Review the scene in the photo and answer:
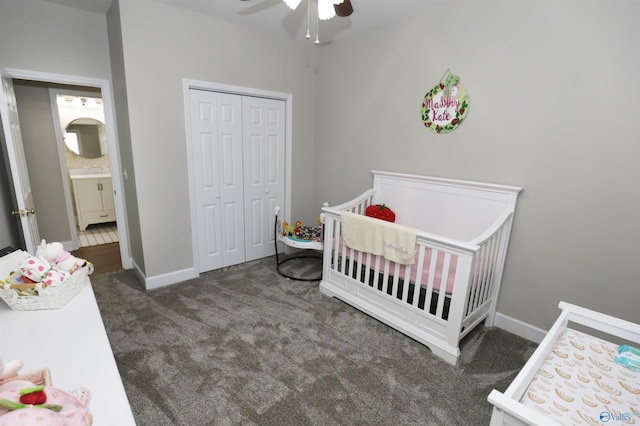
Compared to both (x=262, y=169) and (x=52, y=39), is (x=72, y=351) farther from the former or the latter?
(x=52, y=39)

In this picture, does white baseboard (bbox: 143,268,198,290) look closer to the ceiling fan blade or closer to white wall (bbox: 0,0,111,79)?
white wall (bbox: 0,0,111,79)

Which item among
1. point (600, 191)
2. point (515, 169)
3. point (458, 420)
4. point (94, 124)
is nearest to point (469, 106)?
point (515, 169)

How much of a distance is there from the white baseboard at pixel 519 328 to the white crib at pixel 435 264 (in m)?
0.07

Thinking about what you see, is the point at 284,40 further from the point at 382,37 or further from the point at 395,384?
the point at 395,384

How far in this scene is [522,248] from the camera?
222 cm

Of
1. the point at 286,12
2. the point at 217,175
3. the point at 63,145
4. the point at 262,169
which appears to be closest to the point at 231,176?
the point at 217,175

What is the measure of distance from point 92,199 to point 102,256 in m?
1.60

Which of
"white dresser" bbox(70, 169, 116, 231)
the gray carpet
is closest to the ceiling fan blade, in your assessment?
the gray carpet

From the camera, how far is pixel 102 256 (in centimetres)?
375

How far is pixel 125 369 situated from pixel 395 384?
168 centimetres

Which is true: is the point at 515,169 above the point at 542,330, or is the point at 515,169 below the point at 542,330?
above

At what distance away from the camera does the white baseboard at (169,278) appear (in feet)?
9.43

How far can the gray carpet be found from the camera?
1.61 metres

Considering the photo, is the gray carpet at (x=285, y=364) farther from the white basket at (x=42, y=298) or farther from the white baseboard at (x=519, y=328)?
the white basket at (x=42, y=298)
